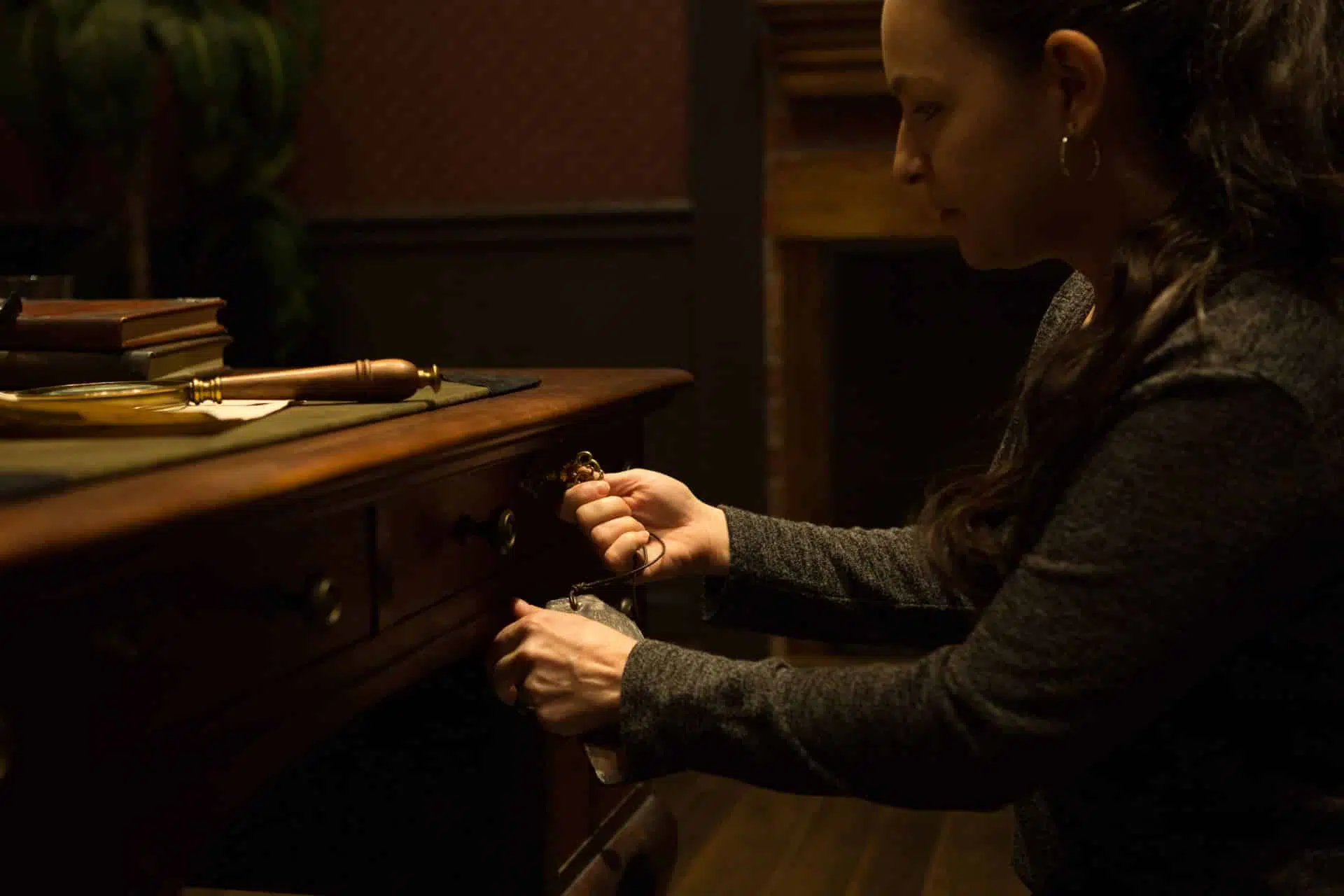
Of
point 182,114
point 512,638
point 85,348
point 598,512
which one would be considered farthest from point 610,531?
point 182,114

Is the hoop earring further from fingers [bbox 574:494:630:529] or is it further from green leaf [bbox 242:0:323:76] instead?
green leaf [bbox 242:0:323:76]

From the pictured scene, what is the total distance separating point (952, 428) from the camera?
3609 millimetres

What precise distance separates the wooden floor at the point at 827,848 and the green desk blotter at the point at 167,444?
1.35m

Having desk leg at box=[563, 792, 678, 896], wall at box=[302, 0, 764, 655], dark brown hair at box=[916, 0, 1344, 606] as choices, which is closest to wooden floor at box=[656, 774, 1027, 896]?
wall at box=[302, 0, 764, 655]

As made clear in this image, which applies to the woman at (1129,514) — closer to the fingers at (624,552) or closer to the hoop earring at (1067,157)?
the hoop earring at (1067,157)

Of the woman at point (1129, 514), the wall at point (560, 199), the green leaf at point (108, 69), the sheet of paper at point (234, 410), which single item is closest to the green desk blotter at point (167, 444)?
the sheet of paper at point (234, 410)

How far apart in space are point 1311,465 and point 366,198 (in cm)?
264

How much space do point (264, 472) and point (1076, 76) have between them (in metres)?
0.56

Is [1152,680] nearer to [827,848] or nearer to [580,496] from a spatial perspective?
[580,496]

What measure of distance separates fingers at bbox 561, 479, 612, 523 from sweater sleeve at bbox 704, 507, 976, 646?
121 mm

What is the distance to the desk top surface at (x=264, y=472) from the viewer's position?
2.48 ft

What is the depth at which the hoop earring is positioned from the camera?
1.01 metres

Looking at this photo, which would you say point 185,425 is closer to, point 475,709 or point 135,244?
point 475,709

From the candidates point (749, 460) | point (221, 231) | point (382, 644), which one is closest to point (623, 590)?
point (382, 644)
